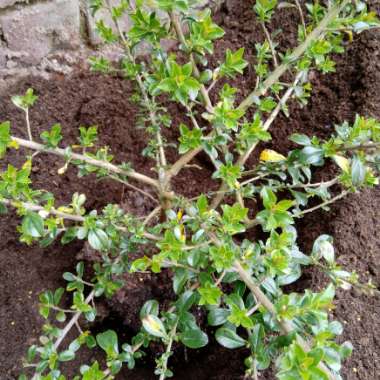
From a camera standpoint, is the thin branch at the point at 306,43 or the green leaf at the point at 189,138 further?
the thin branch at the point at 306,43

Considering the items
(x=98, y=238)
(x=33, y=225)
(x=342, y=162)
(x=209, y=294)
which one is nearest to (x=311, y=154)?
(x=342, y=162)

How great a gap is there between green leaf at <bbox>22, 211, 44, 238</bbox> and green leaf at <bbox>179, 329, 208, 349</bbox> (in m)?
0.39

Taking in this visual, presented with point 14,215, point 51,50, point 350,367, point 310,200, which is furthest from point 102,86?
point 350,367

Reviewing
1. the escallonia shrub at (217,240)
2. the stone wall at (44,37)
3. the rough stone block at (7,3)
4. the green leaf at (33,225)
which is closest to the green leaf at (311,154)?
the escallonia shrub at (217,240)

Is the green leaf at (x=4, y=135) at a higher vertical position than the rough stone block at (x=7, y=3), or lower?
lower

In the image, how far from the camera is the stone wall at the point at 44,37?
1649 mm

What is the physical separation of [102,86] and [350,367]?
1320 mm

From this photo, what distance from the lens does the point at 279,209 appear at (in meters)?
0.92

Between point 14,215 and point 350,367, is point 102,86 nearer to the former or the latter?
point 14,215

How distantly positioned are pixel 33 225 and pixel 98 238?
0.15 meters

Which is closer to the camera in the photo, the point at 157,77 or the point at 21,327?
the point at 157,77

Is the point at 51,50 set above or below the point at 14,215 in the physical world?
above

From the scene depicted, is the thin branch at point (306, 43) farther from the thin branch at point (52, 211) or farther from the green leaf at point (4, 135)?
the green leaf at point (4, 135)

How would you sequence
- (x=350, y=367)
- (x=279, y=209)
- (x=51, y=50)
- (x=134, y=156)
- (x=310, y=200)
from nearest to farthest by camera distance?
(x=279, y=209), (x=350, y=367), (x=310, y=200), (x=134, y=156), (x=51, y=50)
